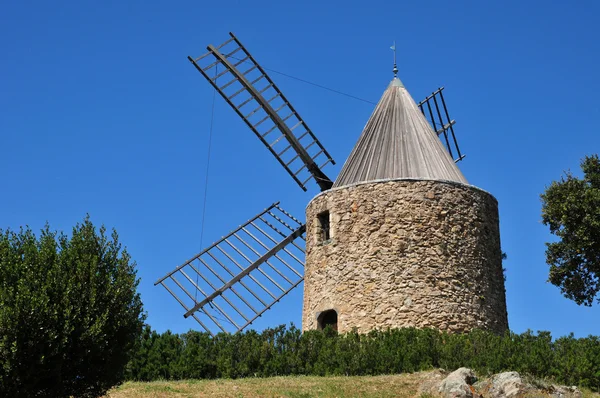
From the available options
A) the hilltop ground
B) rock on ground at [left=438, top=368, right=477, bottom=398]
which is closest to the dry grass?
the hilltop ground

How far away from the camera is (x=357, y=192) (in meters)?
19.6

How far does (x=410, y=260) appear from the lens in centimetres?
1861

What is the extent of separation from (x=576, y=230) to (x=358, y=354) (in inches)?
246

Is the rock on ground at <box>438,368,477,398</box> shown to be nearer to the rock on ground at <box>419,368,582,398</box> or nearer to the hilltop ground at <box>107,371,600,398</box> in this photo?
the rock on ground at <box>419,368,582,398</box>

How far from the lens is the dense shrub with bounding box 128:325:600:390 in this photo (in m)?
16.4

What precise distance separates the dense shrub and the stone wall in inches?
30.4

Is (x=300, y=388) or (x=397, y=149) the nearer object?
(x=300, y=388)

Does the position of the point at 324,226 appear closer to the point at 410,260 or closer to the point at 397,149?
the point at 397,149

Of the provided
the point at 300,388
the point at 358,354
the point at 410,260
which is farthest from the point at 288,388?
the point at 410,260

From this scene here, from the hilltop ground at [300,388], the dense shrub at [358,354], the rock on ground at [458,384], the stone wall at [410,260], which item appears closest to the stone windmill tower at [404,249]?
the stone wall at [410,260]

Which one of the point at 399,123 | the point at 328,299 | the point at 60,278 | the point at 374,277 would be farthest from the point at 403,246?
the point at 60,278

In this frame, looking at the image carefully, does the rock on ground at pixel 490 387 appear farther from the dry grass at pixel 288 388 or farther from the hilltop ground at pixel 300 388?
the dry grass at pixel 288 388

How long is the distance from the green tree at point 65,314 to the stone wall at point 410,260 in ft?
19.6

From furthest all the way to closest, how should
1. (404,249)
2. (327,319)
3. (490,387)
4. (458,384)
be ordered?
(327,319)
(404,249)
(490,387)
(458,384)
